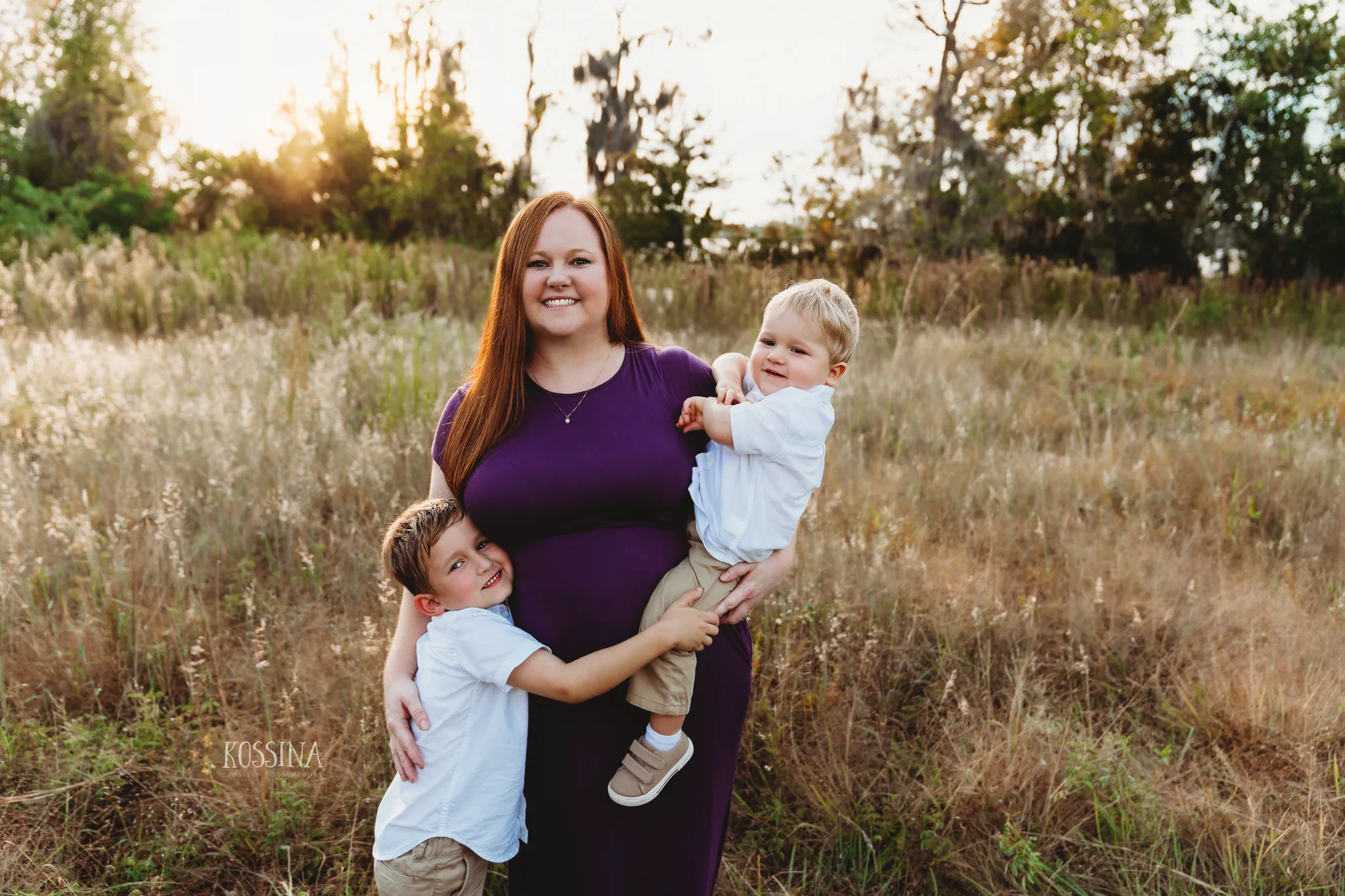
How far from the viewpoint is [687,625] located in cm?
179

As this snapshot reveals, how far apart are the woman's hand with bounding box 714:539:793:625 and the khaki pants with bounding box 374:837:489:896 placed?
0.79 m

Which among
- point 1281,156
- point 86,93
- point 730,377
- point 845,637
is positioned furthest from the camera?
point 86,93

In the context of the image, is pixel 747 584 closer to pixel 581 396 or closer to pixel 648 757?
pixel 648 757

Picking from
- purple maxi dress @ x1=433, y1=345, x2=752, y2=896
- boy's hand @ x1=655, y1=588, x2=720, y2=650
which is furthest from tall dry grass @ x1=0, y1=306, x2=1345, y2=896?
boy's hand @ x1=655, y1=588, x2=720, y2=650

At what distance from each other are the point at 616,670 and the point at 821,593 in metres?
1.73

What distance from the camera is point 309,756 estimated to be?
260cm

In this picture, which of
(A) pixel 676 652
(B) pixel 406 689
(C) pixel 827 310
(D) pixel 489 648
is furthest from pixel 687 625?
(C) pixel 827 310

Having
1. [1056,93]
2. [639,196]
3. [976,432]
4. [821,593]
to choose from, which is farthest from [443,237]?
[821,593]

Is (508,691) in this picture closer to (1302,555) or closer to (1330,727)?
(1330,727)

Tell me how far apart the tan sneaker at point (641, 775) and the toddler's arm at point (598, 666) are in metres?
0.21

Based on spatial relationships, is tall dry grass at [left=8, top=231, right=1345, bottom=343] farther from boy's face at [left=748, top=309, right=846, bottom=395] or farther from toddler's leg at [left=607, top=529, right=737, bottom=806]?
toddler's leg at [left=607, top=529, right=737, bottom=806]

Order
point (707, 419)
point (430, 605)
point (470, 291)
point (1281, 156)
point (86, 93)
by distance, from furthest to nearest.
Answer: point (86, 93)
point (1281, 156)
point (470, 291)
point (707, 419)
point (430, 605)

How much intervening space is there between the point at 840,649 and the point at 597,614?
4.62 feet

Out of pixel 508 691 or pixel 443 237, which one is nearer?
pixel 508 691
